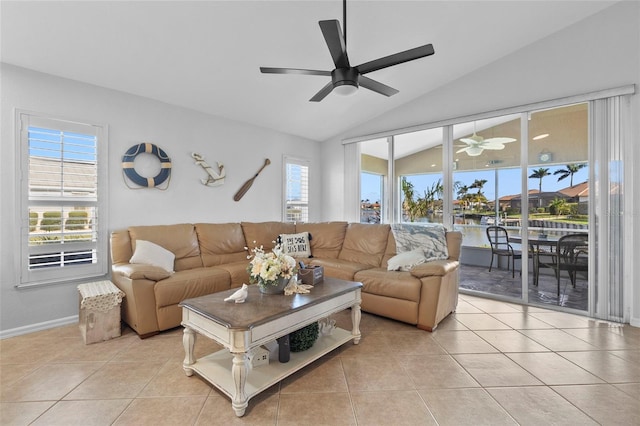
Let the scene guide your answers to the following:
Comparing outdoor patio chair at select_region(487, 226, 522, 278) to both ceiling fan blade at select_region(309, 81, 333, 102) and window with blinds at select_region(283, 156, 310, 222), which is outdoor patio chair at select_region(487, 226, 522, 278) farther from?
window with blinds at select_region(283, 156, 310, 222)

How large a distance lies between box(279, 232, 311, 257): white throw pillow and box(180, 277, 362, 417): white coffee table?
6.04 feet

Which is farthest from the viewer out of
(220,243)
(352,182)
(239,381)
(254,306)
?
(352,182)

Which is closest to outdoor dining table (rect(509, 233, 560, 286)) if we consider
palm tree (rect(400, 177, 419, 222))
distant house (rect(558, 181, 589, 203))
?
distant house (rect(558, 181, 589, 203))

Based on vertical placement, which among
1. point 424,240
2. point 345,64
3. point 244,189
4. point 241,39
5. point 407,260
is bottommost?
point 407,260

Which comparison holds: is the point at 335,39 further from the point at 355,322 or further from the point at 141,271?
the point at 141,271

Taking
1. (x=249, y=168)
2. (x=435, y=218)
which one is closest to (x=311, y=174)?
(x=249, y=168)

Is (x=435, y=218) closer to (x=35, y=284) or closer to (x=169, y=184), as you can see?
(x=169, y=184)

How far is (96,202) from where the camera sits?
3236 mm

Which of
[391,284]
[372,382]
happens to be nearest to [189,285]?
[372,382]

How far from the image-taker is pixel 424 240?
360 centimetres

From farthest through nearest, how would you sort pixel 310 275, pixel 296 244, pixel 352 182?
pixel 352 182
pixel 296 244
pixel 310 275

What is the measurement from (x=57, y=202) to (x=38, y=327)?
125 cm

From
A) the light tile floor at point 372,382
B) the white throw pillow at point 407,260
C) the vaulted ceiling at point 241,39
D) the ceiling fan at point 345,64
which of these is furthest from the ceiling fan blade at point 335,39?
the light tile floor at point 372,382

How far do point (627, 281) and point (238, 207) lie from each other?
192 inches
